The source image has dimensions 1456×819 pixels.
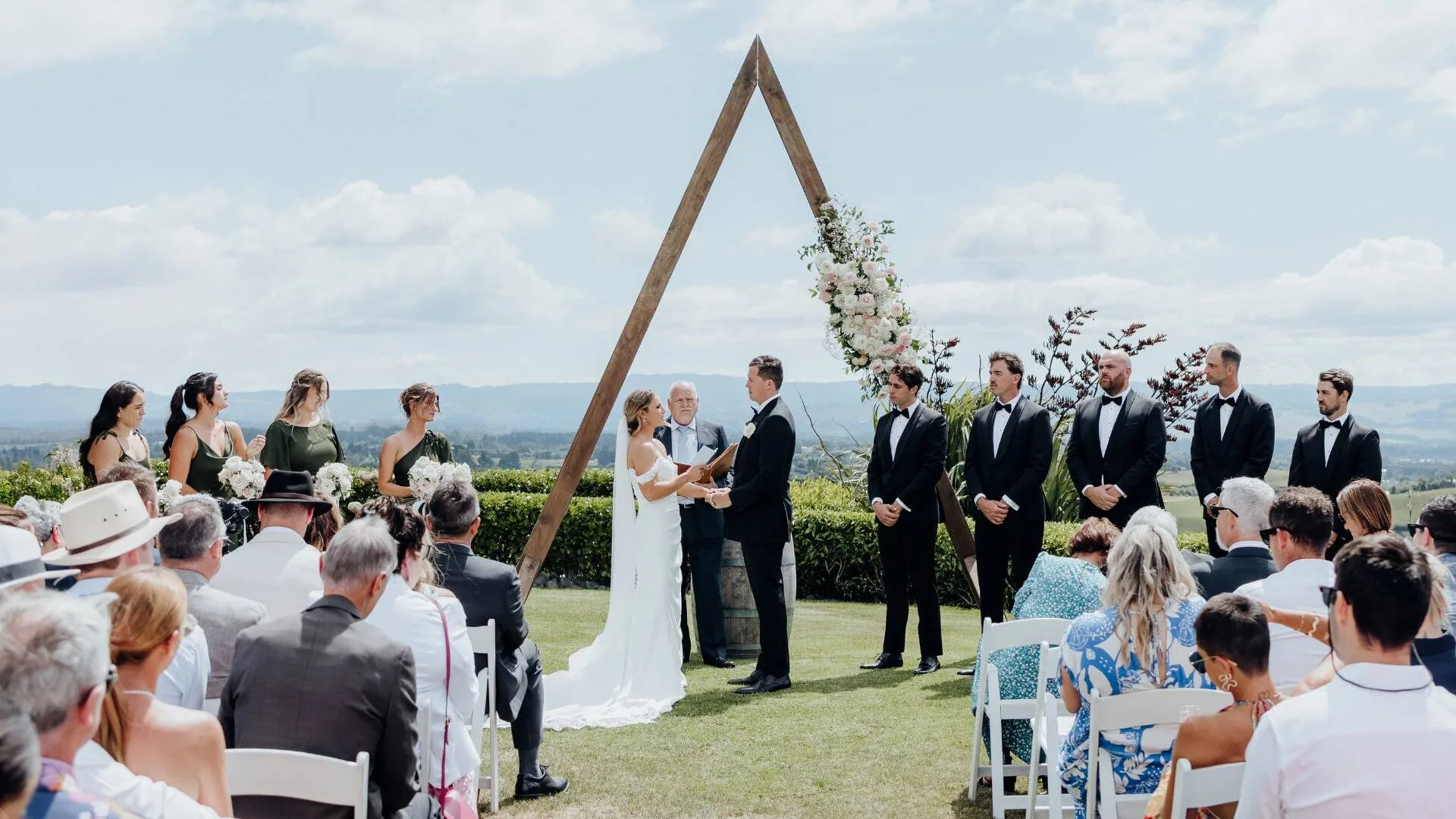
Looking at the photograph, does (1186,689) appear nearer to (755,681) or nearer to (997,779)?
(997,779)

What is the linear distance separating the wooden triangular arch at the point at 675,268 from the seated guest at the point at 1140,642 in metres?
3.82

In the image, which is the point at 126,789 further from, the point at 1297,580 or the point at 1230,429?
the point at 1230,429

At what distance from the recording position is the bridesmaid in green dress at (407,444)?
281 inches

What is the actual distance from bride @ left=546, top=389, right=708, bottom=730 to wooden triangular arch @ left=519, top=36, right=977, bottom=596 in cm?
49

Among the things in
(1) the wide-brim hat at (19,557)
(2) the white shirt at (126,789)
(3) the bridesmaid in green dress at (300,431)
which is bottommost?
(2) the white shirt at (126,789)

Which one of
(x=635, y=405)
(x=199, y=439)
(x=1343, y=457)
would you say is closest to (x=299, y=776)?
(x=635, y=405)

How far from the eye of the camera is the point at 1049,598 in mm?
4996

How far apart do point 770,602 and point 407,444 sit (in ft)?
7.96

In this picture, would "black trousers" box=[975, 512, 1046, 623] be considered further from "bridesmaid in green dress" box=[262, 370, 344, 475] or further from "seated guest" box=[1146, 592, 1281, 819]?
"seated guest" box=[1146, 592, 1281, 819]

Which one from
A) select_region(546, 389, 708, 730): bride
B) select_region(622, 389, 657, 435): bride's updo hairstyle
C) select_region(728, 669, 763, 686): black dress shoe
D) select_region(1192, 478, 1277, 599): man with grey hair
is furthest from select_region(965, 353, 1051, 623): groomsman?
select_region(1192, 478, 1277, 599): man with grey hair

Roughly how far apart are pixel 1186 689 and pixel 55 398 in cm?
15303

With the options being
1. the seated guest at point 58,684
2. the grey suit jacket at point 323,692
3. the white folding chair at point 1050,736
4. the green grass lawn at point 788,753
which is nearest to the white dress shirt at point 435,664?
the grey suit jacket at point 323,692

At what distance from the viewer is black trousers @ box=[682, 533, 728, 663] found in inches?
307

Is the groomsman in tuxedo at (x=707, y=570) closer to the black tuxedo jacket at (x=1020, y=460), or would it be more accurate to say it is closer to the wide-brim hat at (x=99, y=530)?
the black tuxedo jacket at (x=1020, y=460)
